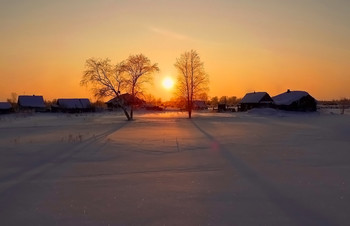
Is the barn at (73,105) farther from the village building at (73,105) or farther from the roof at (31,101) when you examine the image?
the roof at (31,101)

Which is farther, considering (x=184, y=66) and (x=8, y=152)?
(x=184, y=66)

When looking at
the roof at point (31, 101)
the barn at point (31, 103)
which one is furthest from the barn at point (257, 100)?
the roof at point (31, 101)

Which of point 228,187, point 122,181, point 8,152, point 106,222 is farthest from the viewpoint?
point 8,152

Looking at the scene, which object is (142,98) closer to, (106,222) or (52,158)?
(52,158)

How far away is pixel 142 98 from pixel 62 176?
36151mm

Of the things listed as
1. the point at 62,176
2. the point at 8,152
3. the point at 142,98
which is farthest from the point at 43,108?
the point at 62,176

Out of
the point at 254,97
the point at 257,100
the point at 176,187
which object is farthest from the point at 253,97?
the point at 176,187

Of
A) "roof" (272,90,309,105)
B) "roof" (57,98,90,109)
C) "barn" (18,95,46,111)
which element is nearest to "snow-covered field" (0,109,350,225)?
"roof" (272,90,309,105)

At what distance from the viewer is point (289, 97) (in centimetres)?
5928

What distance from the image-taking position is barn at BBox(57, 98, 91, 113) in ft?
247

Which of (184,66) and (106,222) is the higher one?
(184,66)

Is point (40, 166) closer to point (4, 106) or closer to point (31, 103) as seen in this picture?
point (4, 106)

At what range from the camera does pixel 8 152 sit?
12898mm

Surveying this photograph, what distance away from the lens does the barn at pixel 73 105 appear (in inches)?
2965
